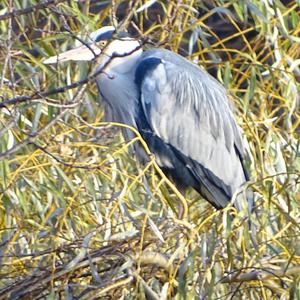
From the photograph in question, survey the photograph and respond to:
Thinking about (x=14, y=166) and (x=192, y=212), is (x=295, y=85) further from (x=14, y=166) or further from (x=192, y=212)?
(x=14, y=166)

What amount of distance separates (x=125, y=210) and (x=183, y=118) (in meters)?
0.87

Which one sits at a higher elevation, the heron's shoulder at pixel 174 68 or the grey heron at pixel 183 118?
the heron's shoulder at pixel 174 68

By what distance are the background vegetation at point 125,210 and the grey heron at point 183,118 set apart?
6 centimetres

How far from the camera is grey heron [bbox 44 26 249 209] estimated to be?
285 cm

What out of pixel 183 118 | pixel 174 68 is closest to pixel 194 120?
pixel 183 118

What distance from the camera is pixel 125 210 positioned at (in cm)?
207

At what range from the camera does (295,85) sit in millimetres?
2697

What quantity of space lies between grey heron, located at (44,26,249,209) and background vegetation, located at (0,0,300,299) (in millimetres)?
59

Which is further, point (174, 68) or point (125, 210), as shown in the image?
point (174, 68)

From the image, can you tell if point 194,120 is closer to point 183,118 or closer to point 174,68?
point 183,118

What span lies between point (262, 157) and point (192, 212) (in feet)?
1.17

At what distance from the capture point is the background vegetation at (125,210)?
1.94m

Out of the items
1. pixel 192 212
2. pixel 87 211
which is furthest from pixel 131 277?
pixel 192 212

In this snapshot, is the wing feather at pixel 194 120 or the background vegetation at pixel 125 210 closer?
the background vegetation at pixel 125 210
